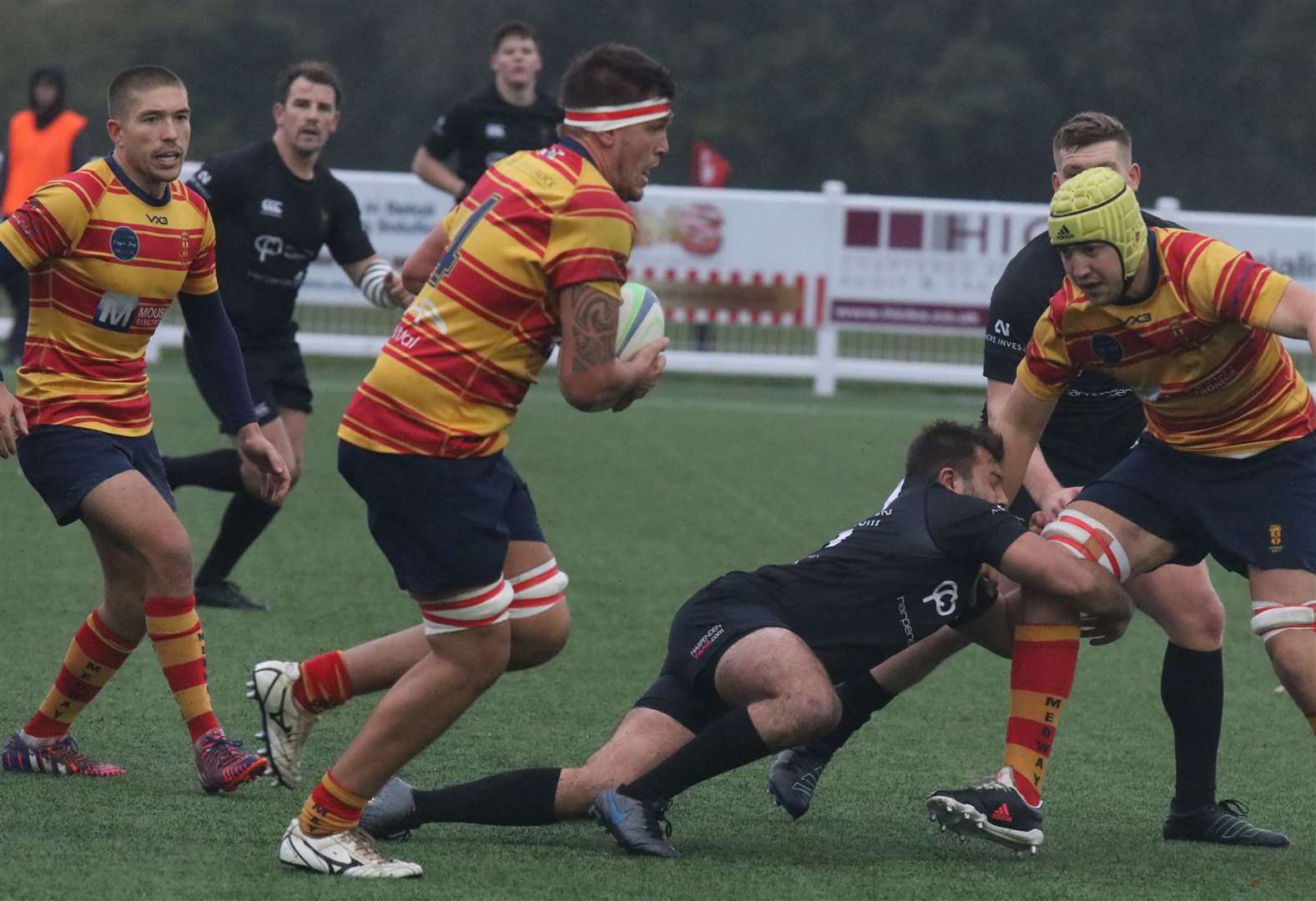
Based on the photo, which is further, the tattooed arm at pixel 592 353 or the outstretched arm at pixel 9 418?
the outstretched arm at pixel 9 418

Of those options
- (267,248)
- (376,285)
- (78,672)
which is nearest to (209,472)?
(267,248)

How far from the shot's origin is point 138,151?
201 inches

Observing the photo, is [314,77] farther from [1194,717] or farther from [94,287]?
[1194,717]

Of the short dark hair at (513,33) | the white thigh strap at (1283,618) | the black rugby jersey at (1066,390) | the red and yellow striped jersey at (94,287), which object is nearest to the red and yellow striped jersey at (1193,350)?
the white thigh strap at (1283,618)

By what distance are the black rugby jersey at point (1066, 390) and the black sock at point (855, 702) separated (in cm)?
92

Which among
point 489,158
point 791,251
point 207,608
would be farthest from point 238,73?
point 207,608

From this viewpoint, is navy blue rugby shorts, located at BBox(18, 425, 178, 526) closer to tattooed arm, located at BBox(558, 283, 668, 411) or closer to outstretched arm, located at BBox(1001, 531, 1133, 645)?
tattooed arm, located at BBox(558, 283, 668, 411)

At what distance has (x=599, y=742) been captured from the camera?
229 inches

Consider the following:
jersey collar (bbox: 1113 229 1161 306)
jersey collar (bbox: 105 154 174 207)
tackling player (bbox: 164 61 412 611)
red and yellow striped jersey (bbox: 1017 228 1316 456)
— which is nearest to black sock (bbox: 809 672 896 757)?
red and yellow striped jersey (bbox: 1017 228 1316 456)

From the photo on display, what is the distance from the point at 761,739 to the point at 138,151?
2094mm

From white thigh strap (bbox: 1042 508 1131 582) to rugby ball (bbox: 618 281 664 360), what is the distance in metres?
1.13

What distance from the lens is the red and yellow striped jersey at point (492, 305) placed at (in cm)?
411

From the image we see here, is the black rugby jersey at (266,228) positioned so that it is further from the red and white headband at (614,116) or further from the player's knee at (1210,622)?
the player's knee at (1210,622)

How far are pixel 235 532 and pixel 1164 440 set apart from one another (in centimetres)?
374
